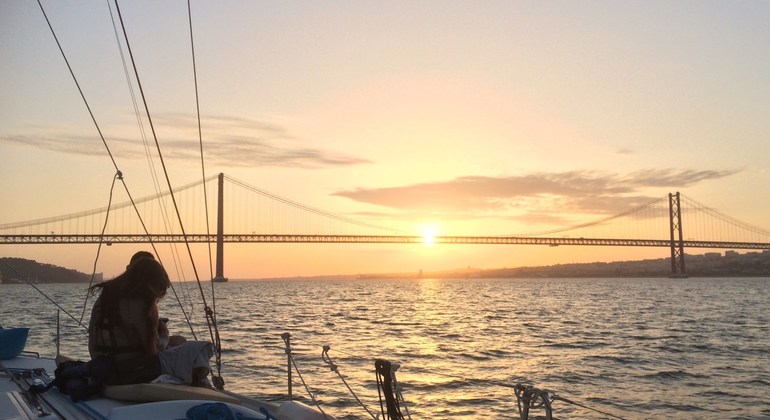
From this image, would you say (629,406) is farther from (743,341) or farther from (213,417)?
(743,341)

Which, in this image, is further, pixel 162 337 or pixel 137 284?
pixel 162 337

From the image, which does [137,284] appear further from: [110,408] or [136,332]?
[110,408]

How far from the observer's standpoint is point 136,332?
4.08 meters

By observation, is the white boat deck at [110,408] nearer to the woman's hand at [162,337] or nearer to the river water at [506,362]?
the woman's hand at [162,337]

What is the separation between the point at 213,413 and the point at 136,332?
116 cm

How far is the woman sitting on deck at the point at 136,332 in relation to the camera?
4.00 metres

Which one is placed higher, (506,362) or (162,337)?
(162,337)

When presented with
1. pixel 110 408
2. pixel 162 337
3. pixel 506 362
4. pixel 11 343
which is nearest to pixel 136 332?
pixel 162 337

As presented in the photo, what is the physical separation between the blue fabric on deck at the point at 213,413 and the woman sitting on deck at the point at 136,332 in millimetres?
995

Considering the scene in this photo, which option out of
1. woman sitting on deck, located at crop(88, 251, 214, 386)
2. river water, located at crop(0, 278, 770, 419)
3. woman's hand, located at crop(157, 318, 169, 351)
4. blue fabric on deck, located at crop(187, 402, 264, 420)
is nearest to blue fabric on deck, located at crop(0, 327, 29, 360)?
river water, located at crop(0, 278, 770, 419)

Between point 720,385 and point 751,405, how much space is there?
2.10m

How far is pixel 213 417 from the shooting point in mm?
3107

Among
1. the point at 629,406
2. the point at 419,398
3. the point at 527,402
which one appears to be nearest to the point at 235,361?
the point at 419,398

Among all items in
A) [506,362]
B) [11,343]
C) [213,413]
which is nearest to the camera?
[213,413]
